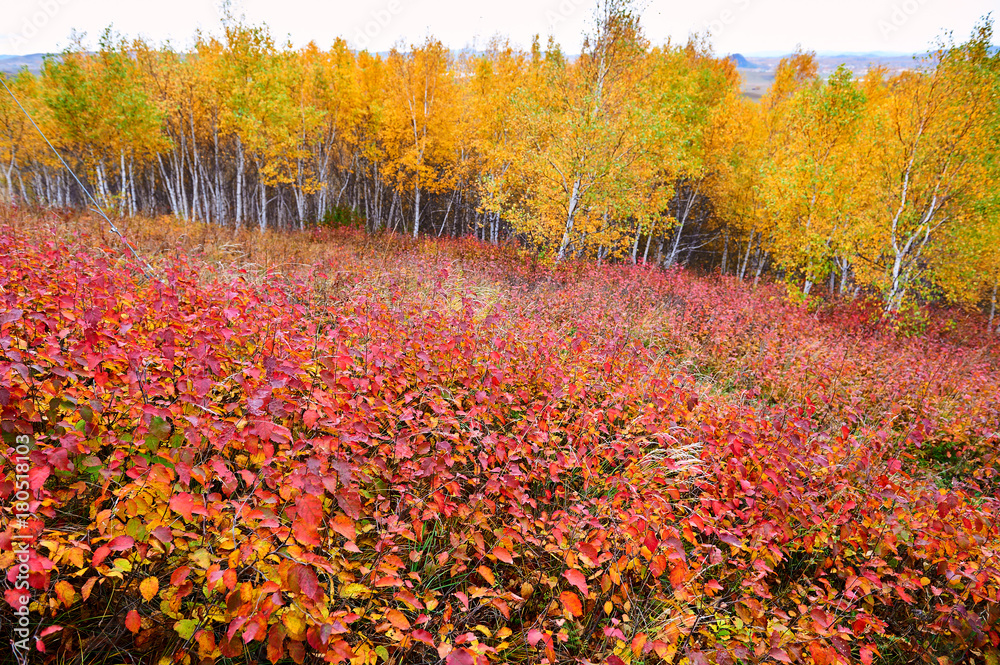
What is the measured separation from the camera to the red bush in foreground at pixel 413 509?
1795 mm

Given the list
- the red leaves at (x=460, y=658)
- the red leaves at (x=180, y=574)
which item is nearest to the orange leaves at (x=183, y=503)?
the red leaves at (x=180, y=574)

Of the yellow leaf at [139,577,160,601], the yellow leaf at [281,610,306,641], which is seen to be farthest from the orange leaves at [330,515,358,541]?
the yellow leaf at [139,577,160,601]

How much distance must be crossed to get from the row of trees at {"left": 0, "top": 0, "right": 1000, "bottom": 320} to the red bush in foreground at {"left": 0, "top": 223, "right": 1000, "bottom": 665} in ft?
31.3

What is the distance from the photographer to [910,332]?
36.4ft

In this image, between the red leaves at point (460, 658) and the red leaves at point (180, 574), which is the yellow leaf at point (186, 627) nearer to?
the red leaves at point (180, 574)

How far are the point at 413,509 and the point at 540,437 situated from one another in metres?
1.01

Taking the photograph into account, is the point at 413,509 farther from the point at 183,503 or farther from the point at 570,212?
the point at 570,212

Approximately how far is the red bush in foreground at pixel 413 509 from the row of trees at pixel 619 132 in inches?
375

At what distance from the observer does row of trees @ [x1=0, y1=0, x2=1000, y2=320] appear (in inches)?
430

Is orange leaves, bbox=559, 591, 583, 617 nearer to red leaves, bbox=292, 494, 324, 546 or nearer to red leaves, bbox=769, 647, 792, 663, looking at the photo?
red leaves, bbox=769, 647, 792, 663

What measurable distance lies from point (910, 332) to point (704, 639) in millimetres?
13216

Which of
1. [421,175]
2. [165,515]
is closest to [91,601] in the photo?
[165,515]

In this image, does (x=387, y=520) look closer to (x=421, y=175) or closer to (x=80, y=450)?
(x=80, y=450)

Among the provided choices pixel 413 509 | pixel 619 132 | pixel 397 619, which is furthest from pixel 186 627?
pixel 619 132
